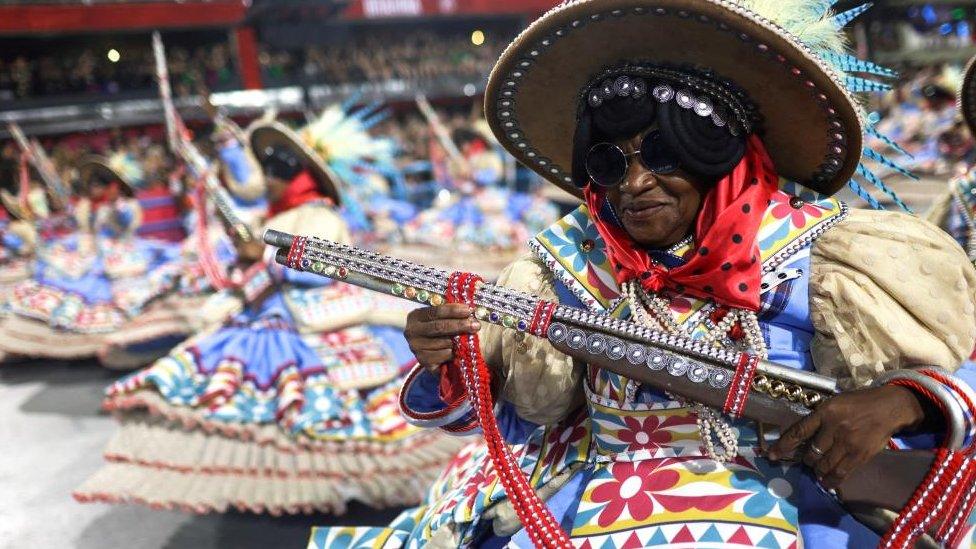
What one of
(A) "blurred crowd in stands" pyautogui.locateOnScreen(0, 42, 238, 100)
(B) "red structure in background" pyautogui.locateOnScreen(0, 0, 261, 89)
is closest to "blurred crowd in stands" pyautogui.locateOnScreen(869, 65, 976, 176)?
(A) "blurred crowd in stands" pyautogui.locateOnScreen(0, 42, 238, 100)

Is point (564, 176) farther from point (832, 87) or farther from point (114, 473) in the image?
point (114, 473)

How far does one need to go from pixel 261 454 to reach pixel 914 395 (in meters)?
2.71

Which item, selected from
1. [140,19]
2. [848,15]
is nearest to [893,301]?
[848,15]

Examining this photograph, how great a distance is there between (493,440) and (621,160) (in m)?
0.59

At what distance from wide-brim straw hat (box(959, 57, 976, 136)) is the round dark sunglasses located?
1.38 metres

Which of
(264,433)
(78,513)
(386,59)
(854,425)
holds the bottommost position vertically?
(78,513)

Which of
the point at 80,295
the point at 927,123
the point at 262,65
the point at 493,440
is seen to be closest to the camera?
the point at 493,440

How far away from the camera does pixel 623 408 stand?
1586mm

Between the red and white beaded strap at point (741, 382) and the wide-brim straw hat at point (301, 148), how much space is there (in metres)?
3.05

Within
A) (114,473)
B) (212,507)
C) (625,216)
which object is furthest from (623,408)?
(114,473)

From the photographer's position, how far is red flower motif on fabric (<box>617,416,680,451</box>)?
157 cm

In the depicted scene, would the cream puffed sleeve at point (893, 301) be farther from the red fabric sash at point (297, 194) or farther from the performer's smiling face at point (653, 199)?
the red fabric sash at point (297, 194)

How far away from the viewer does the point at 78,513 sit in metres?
3.61

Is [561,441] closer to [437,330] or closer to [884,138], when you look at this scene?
[437,330]
